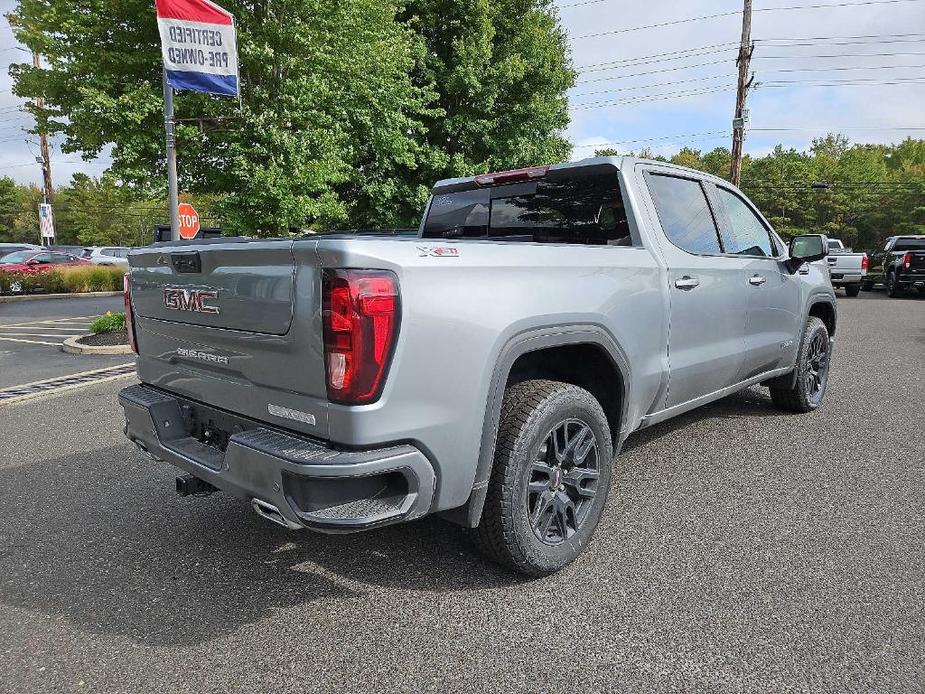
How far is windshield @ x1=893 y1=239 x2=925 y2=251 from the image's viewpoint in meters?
20.9

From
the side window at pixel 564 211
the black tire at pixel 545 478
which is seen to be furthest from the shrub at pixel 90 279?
the black tire at pixel 545 478

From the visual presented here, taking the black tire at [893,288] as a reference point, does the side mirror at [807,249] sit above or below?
above

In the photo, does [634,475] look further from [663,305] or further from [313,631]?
[313,631]

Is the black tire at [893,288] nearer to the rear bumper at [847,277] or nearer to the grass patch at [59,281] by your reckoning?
the rear bumper at [847,277]

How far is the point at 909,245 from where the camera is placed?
21.5 meters

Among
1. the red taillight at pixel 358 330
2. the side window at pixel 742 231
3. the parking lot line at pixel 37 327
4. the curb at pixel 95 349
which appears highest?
the side window at pixel 742 231

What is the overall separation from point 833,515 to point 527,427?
1966 mm

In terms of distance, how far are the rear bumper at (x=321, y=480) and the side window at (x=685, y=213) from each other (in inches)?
87.6

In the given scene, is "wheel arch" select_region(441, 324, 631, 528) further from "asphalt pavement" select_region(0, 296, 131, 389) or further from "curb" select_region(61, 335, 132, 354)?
"curb" select_region(61, 335, 132, 354)

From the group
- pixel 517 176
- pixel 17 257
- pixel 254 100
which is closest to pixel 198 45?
pixel 254 100

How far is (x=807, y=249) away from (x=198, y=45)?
838 cm

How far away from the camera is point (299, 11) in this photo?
10930mm

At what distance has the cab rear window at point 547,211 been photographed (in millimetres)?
3629

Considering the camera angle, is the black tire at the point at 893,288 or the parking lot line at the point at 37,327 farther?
the black tire at the point at 893,288
